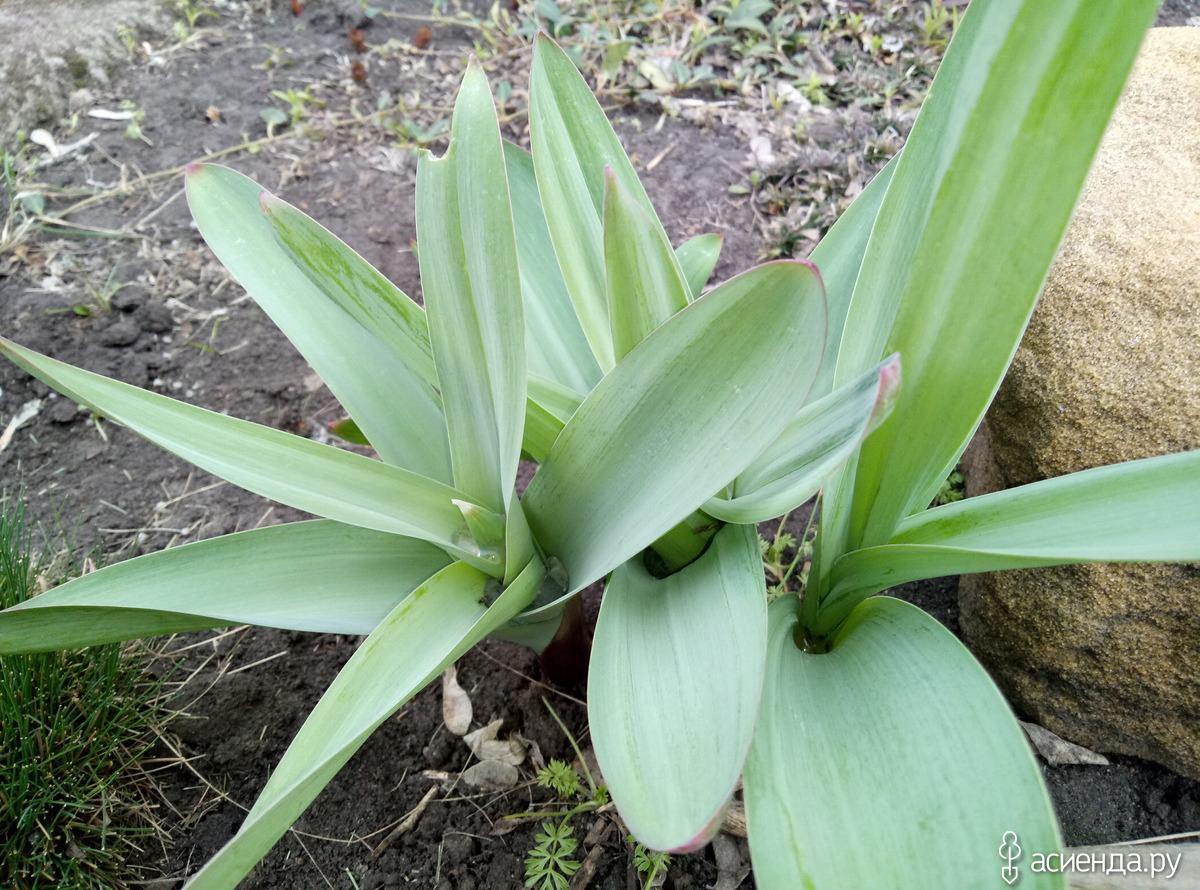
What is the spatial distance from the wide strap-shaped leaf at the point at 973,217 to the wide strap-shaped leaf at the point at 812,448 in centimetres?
13

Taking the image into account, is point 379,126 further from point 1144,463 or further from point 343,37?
point 1144,463

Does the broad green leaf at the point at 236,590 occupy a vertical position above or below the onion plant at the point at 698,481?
below

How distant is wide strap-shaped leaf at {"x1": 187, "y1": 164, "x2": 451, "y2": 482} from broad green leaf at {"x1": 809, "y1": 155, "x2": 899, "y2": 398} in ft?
1.80

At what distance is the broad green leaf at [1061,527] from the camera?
2.08ft

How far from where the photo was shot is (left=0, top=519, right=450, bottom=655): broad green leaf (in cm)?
79

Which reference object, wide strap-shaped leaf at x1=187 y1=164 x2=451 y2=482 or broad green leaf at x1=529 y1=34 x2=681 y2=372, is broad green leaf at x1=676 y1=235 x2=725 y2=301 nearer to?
broad green leaf at x1=529 y1=34 x2=681 y2=372

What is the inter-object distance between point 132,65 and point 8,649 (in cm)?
264

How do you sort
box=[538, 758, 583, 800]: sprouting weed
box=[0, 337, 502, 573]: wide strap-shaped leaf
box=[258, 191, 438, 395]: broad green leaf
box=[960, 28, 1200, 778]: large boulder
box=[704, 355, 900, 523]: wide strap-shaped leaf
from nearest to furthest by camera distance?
box=[704, 355, 900, 523]: wide strap-shaped leaf < box=[0, 337, 502, 573]: wide strap-shaped leaf < box=[258, 191, 438, 395]: broad green leaf < box=[960, 28, 1200, 778]: large boulder < box=[538, 758, 583, 800]: sprouting weed

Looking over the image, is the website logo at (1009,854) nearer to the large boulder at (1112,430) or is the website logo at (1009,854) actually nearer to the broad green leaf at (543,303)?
the large boulder at (1112,430)

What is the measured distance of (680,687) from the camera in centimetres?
70

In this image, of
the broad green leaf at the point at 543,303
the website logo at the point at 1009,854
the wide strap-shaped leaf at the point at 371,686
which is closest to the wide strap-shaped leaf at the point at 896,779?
the website logo at the point at 1009,854

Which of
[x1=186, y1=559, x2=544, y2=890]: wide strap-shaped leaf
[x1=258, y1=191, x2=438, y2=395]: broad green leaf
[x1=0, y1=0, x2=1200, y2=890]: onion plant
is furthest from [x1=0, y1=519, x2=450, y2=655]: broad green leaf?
[x1=258, y1=191, x2=438, y2=395]: broad green leaf

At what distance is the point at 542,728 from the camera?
4.02 feet

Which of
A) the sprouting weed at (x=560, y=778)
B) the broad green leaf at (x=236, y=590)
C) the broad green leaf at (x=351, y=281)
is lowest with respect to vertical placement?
the sprouting weed at (x=560, y=778)
